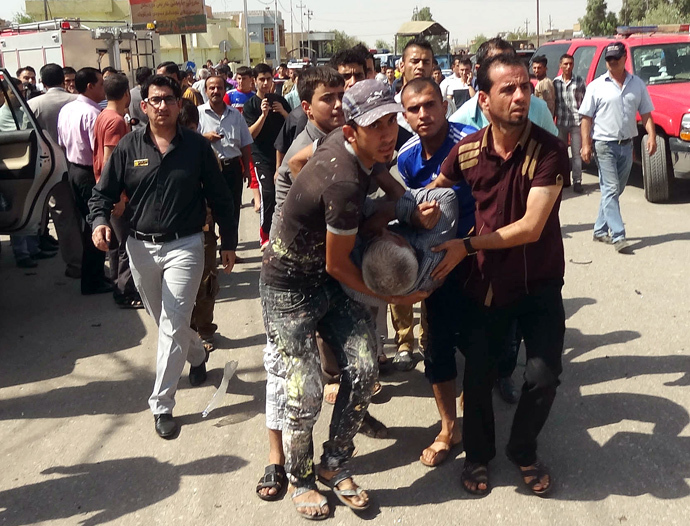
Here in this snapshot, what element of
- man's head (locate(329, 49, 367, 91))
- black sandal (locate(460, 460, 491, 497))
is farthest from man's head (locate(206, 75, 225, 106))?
black sandal (locate(460, 460, 491, 497))

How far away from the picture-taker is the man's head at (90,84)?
7043mm

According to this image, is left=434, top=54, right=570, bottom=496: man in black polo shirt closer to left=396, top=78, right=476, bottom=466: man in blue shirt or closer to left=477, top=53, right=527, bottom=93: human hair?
left=477, top=53, right=527, bottom=93: human hair

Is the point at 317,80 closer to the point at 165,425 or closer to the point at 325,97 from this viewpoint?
the point at 325,97

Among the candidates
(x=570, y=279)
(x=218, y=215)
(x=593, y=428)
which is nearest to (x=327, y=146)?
(x=218, y=215)

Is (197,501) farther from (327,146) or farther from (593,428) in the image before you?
(593,428)

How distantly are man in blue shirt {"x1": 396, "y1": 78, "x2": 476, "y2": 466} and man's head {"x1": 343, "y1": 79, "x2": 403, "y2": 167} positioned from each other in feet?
2.42

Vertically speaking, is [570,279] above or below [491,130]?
below

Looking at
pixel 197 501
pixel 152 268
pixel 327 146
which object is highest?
pixel 327 146

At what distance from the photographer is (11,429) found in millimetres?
4574

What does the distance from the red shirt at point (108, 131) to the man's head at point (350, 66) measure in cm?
183

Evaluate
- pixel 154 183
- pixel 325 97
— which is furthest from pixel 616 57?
pixel 154 183

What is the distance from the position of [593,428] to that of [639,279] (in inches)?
113

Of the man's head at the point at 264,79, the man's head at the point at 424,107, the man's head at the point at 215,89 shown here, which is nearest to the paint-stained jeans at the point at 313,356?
the man's head at the point at 424,107

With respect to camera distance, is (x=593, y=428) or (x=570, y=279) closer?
(x=593, y=428)
